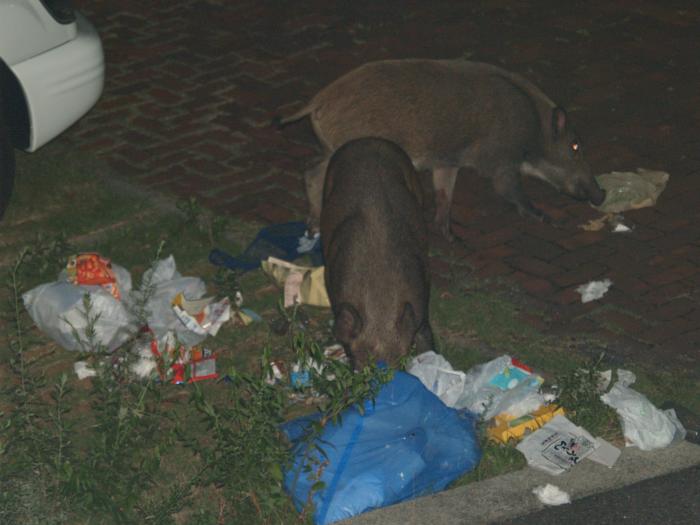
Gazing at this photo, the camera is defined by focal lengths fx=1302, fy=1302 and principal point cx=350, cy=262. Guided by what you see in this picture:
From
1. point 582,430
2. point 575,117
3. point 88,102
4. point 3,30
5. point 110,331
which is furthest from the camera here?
point 575,117

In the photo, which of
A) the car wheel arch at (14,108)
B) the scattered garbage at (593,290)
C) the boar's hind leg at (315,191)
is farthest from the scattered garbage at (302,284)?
the car wheel arch at (14,108)

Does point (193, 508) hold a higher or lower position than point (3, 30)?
lower

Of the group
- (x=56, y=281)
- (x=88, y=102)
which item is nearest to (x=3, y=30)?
(x=88, y=102)

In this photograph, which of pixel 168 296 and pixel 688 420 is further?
pixel 168 296

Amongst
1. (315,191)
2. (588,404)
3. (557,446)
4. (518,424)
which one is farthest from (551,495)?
(315,191)

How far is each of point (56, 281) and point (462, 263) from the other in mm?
2630

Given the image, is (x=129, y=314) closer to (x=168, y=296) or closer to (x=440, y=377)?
(x=168, y=296)

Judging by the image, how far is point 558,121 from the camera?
31.0ft

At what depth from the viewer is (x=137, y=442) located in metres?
6.21

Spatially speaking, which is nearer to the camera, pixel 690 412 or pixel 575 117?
pixel 690 412

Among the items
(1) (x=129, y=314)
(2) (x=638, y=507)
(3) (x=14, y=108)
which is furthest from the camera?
(3) (x=14, y=108)

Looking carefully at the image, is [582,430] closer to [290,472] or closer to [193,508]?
[290,472]

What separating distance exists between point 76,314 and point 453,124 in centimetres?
305

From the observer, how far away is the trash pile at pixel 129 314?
725cm
